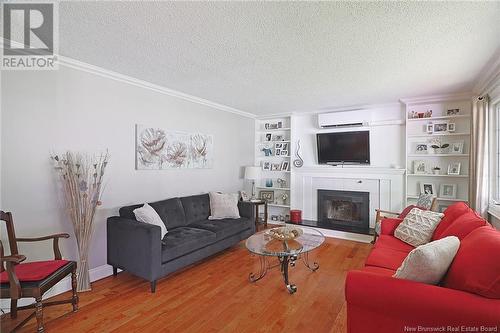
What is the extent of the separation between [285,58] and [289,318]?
2510 mm

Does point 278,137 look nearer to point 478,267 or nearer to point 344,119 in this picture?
point 344,119

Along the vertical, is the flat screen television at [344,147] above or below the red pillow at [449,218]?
above

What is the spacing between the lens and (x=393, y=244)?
277 cm

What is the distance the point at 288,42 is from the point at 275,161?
380 cm

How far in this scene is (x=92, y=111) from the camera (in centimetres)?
298

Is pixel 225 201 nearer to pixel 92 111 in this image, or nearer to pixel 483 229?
pixel 92 111

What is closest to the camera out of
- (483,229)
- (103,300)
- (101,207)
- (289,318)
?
(483,229)

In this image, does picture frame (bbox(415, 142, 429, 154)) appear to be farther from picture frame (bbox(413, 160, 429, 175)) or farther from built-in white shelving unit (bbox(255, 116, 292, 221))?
built-in white shelving unit (bbox(255, 116, 292, 221))

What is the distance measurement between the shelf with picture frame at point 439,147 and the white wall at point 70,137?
12.7 feet

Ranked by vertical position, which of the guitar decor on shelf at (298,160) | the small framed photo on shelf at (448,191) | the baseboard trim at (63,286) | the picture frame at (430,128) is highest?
the picture frame at (430,128)

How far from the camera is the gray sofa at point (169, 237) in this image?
2664 mm

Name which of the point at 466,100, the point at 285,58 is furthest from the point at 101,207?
the point at 466,100

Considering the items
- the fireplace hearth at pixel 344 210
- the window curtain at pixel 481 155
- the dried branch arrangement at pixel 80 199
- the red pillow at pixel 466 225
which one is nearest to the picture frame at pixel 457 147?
the window curtain at pixel 481 155

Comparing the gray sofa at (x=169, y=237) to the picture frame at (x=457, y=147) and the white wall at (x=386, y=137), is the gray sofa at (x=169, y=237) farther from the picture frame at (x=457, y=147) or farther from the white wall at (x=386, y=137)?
the picture frame at (x=457, y=147)
